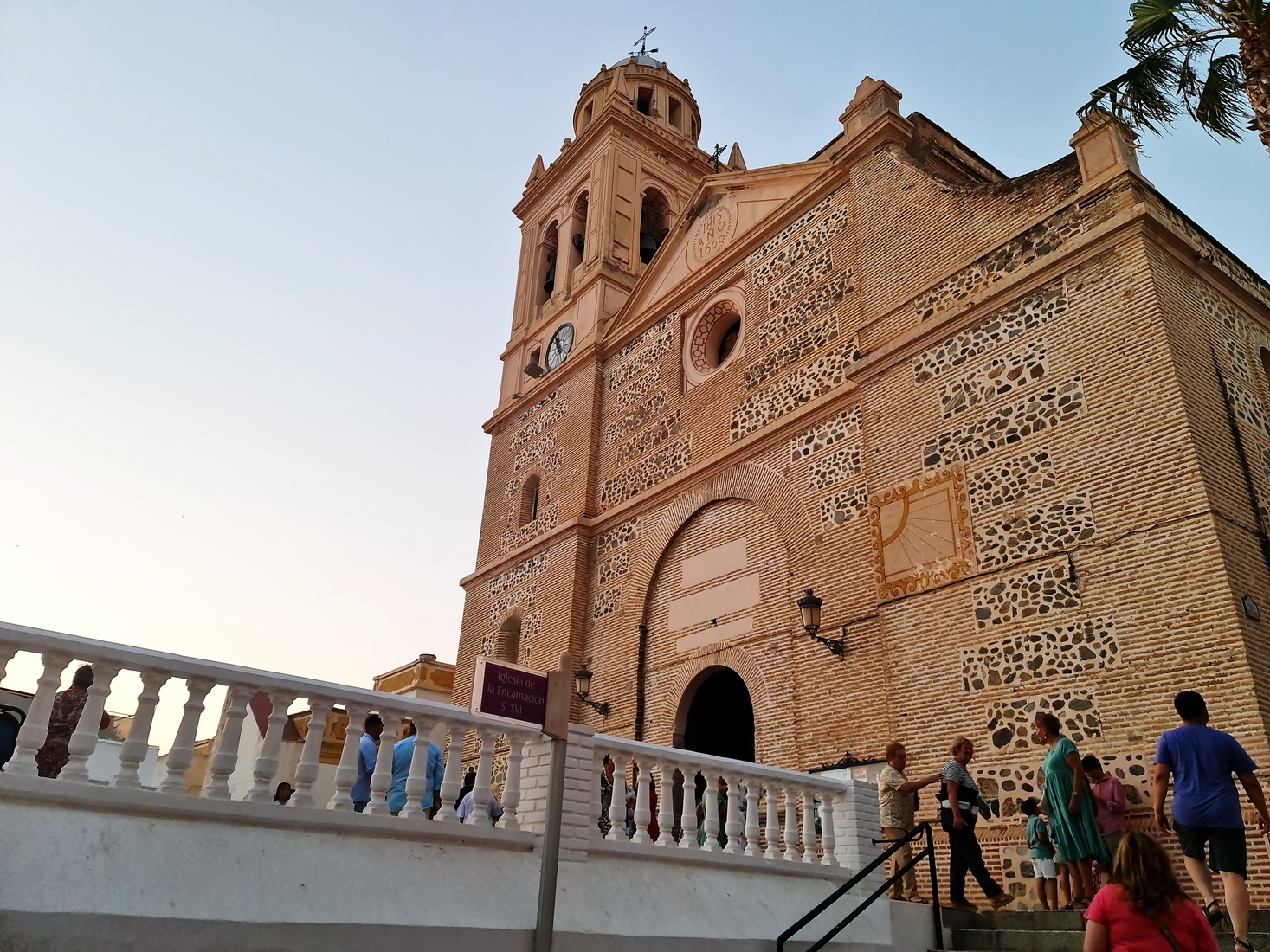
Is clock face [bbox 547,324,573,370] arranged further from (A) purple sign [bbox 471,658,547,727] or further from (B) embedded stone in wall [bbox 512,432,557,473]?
(A) purple sign [bbox 471,658,547,727]

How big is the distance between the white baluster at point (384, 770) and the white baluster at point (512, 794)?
64 cm

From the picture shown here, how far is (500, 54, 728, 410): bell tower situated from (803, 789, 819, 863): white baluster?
35.2 feet

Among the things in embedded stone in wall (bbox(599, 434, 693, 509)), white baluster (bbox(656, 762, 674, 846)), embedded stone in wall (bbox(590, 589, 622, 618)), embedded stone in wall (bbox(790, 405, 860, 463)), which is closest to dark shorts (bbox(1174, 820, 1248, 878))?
white baluster (bbox(656, 762, 674, 846))

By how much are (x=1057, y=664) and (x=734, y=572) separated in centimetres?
442

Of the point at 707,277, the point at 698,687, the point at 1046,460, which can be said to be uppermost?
the point at 707,277

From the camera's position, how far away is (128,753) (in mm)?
4023

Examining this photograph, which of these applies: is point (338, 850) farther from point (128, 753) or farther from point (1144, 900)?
point (1144, 900)

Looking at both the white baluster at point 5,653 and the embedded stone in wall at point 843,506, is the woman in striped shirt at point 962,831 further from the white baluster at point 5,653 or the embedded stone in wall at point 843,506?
the white baluster at point 5,653

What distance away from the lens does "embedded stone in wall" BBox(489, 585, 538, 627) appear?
14898 mm

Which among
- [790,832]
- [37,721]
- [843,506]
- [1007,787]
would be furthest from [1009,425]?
[37,721]

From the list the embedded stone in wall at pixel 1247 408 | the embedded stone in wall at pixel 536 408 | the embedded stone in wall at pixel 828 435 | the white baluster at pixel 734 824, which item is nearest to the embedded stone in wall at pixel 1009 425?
the embedded stone in wall at pixel 828 435

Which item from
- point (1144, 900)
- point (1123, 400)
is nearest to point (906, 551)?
point (1123, 400)

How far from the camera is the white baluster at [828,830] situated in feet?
21.3

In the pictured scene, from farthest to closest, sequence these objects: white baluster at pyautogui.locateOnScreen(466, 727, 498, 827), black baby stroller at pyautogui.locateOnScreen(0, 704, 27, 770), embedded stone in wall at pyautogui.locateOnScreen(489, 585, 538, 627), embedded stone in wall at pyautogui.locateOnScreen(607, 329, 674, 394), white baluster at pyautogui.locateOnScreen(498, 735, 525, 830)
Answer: embedded stone in wall at pyautogui.locateOnScreen(489, 585, 538, 627) < embedded stone in wall at pyautogui.locateOnScreen(607, 329, 674, 394) < white baluster at pyautogui.locateOnScreen(498, 735, 525, 830) < white baluster at pyautogui.locateOnScreen(466, 727, 498, 827) < black baby stroller at pyautogui.locateOnScreen(0, 704, 27, 770)
